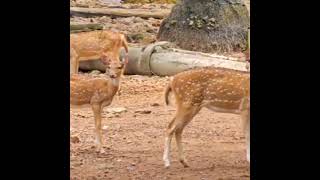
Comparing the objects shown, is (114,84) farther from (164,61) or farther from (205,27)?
(205,27)

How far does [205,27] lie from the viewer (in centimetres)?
853

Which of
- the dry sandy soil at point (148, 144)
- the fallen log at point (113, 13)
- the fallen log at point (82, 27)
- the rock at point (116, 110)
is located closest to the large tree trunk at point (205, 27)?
the fallen log at point (82, 27)

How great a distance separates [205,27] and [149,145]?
3629 millimetres

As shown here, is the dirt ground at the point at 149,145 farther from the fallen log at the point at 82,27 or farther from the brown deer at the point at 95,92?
the fallen log at the point at 82,27

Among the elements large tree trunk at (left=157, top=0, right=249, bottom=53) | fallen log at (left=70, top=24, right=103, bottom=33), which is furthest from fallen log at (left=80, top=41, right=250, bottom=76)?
fallen log at (left=70, top=24, right=103, bottom=33)

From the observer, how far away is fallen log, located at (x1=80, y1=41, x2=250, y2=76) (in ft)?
24.9

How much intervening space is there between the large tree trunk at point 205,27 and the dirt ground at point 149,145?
1.80m

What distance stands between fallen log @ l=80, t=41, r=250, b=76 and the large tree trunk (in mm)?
527

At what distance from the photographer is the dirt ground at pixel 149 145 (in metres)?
4.45

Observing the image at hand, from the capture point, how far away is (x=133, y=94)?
23.2 feet

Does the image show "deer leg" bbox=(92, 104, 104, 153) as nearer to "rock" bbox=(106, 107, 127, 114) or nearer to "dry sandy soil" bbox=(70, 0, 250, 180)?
"dry sandy soil" bbox=(70, 0, 250, 180)
